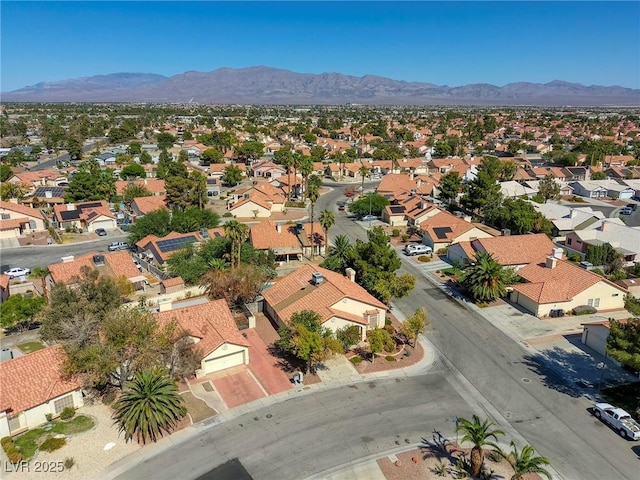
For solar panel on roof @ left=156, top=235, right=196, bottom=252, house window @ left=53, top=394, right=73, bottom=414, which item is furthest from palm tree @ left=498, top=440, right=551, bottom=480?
solar panel on roof @ left=156, top=235, right=196, bottom=252

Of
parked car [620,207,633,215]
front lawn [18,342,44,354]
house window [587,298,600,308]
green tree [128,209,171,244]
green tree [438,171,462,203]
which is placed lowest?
front lawn [18,342,44,354]

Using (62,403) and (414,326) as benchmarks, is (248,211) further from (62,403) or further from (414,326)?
(62,403)

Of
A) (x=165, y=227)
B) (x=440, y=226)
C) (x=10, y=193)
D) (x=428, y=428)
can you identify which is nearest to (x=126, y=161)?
(x=10, y=193)

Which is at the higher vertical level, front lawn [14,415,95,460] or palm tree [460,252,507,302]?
palm tree [460,252,507,302]

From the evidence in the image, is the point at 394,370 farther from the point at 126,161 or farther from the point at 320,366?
the point at 126,161

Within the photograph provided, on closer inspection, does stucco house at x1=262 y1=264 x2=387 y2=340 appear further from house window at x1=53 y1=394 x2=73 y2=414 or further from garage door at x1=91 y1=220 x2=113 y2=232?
garage door at x1=91 y1=220 x2=113 y2=232

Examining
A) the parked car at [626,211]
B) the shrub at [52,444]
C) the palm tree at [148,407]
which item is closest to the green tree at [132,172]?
the palm tree at [148,407]
